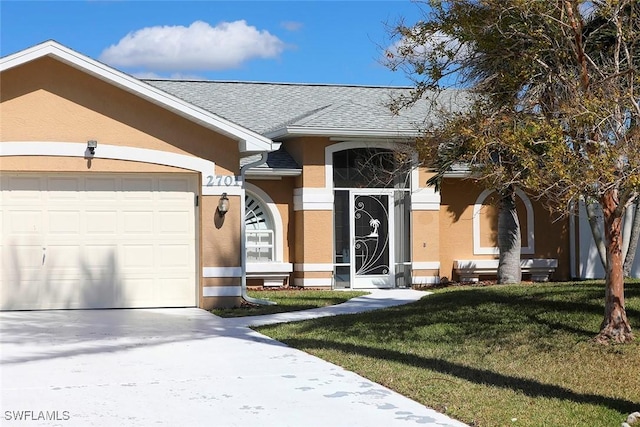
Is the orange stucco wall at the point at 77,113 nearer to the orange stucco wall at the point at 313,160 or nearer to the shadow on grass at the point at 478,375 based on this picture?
the orange stucco wall at the point at 313,160

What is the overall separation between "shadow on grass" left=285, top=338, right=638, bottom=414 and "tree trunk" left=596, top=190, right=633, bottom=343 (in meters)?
1.98

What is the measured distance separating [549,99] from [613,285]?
231 cm

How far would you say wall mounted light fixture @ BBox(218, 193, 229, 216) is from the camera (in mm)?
15953

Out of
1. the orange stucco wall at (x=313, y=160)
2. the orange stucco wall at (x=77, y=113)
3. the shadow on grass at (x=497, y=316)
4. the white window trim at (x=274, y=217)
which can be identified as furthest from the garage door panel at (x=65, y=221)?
the orange stucco wall at (x=313, y=160)

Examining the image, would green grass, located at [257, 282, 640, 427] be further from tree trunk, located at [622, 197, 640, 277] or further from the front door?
the front door

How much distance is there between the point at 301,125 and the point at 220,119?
4269 millimetres

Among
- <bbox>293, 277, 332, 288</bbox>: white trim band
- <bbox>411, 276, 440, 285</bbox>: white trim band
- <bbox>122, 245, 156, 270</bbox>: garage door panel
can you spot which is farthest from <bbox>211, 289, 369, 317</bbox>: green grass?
<bbox>411, 276, 440, 285</bbox>: white trim band

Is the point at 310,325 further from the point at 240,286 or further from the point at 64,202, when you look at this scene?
the point at 64,202

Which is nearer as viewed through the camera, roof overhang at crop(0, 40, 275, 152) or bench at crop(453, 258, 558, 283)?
roof overhang at crop(0, 40, 275, 152)

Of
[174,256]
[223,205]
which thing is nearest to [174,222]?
[174,256]

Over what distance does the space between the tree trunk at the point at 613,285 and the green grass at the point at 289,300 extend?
20.6 feet

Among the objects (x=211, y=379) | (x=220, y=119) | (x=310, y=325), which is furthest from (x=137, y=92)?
(x=211, y=379)

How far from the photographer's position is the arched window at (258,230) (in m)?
20.9

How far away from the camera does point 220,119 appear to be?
15.7 m
